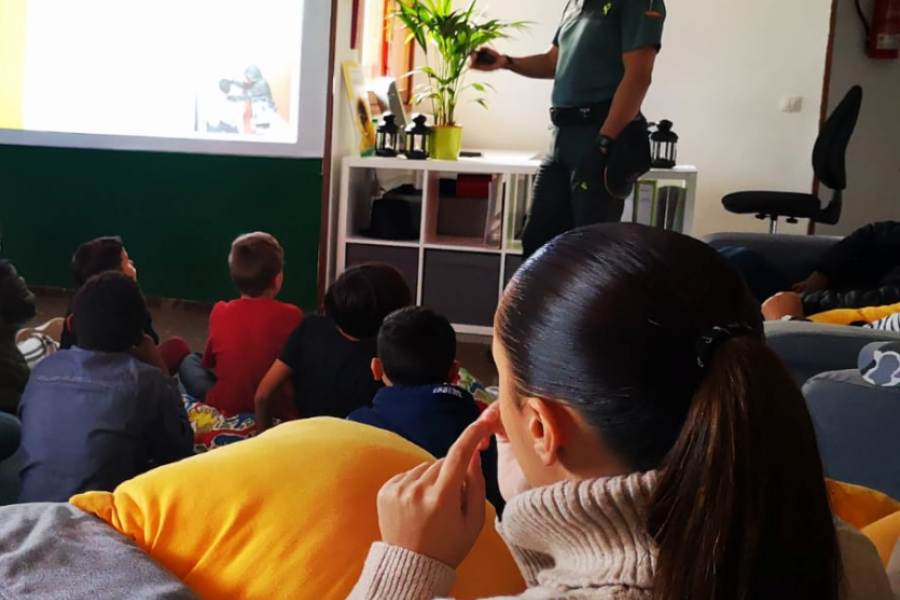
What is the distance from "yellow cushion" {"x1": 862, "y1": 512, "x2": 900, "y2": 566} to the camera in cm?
101

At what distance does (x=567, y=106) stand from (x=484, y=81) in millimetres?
2488

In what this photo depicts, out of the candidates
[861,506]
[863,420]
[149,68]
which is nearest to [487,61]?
[149,68]

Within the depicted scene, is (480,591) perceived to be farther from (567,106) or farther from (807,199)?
(807,199)

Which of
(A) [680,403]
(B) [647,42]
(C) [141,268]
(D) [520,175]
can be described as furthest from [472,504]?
(C) [141,268]

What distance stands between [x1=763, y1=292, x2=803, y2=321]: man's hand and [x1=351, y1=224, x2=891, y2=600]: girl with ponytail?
2170 mm

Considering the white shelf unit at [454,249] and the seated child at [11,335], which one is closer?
the seated child at [11,335]

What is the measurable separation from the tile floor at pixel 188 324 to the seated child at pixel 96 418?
1.64 meters

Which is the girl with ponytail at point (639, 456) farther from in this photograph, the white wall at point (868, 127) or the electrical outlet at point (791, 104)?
the white wall at point (868, 127)

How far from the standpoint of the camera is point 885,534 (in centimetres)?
103

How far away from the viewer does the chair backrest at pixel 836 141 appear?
441cm

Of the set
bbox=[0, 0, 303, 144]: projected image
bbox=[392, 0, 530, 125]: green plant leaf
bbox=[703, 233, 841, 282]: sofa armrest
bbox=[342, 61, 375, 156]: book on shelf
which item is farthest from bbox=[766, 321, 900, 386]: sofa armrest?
bbox=[0, 0, 303, 144]: projected image

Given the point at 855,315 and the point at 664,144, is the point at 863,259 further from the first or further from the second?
the point at 664,144

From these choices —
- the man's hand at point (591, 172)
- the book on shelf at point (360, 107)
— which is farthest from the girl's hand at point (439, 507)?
the book on shelf at point (360, 107)

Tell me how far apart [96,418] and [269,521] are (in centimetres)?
94
